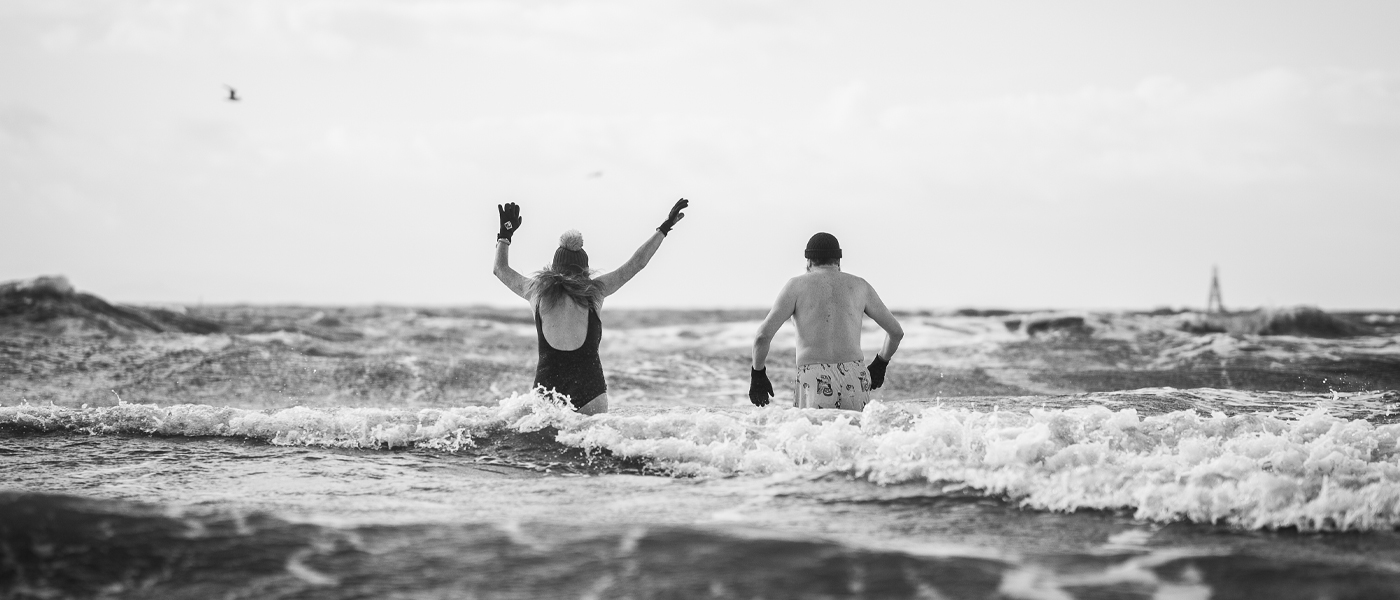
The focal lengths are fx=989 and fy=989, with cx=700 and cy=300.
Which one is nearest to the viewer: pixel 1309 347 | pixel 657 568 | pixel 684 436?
pixel 657 568

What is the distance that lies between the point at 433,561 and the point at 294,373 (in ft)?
35.6

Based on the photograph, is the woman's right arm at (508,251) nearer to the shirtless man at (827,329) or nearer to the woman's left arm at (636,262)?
the woman's left arm at (636,262)

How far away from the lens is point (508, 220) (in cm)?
689

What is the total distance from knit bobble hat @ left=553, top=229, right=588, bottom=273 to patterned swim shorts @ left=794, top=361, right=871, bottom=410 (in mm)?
1661

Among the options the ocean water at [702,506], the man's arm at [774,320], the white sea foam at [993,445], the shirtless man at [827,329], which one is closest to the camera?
the ocean water at [702,506]

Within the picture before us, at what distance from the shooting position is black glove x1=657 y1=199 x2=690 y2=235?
21.8 feet

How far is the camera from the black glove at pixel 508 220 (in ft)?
22.5

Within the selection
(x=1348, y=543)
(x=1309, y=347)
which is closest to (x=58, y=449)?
(x=1348, y=543)

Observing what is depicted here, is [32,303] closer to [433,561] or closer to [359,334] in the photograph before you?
[359,334]

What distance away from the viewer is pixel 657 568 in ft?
11.5

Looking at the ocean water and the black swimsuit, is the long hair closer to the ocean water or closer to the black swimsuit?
the black swimsuit

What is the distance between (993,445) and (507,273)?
11.4 feet

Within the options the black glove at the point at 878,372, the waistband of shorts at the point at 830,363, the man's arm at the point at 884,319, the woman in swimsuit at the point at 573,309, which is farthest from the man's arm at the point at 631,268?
the black glove at the point at 878,372

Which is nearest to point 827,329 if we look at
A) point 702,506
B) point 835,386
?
point 835,386
